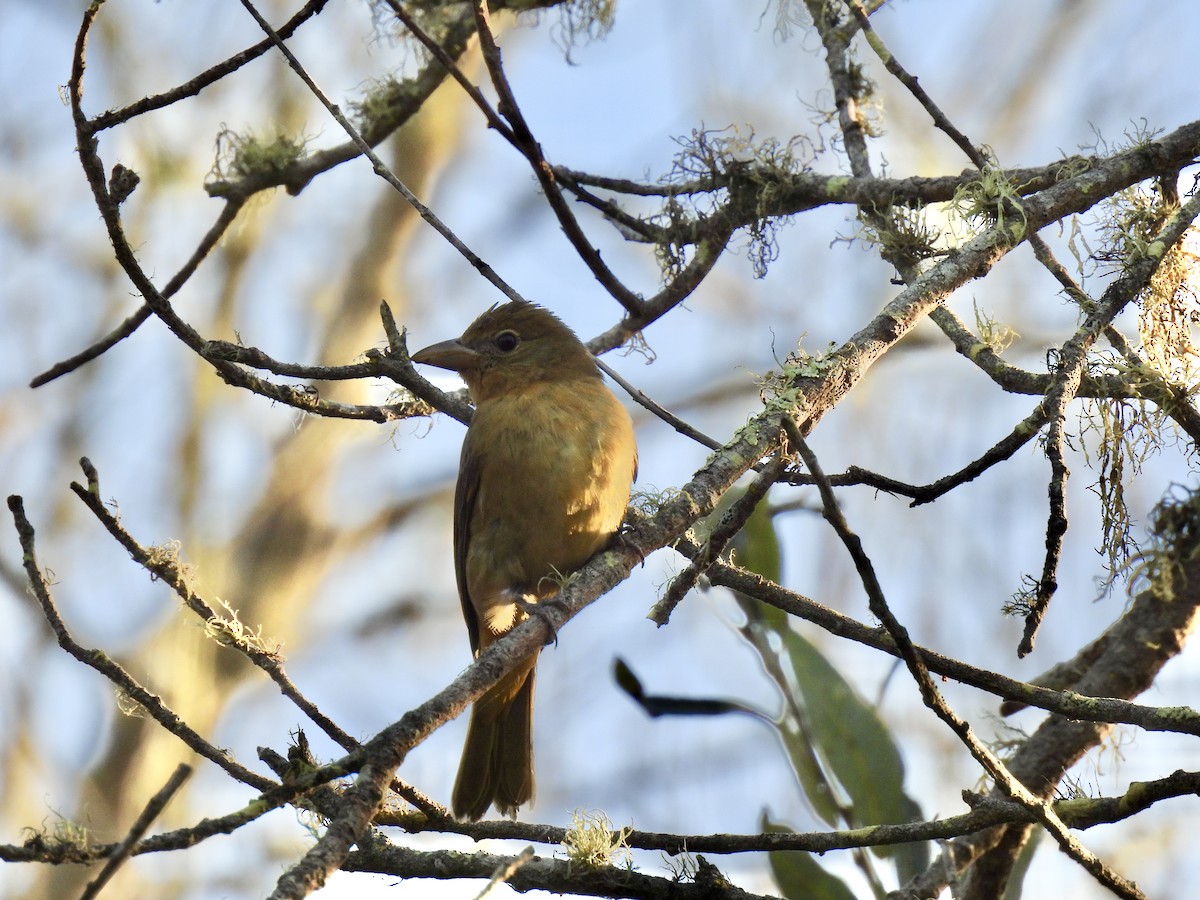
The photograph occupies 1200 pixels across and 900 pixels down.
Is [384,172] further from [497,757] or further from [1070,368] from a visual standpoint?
[497,757]

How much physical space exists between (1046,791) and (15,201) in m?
11.0

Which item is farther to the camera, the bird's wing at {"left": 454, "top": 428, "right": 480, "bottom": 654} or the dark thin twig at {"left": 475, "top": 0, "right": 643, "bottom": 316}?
→ the bird's wing at {"left": 454, "top": 428, "right": 480, "bottom": 654}

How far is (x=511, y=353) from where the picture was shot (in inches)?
196

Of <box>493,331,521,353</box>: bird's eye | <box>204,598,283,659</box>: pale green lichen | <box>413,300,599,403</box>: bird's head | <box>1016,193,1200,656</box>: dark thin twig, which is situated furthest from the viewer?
<box>493,331,521,353</box>: bird's eye

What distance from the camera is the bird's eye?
5.03 meters

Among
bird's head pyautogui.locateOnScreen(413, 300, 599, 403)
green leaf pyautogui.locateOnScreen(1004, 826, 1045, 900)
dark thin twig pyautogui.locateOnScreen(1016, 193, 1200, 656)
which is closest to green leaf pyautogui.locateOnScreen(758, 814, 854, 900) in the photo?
green leaf pyautogui.locateOnScreen(1004, 826, 1045, 900)

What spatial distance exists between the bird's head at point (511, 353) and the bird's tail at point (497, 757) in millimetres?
1062

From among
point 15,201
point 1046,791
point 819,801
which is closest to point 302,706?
point 819,801

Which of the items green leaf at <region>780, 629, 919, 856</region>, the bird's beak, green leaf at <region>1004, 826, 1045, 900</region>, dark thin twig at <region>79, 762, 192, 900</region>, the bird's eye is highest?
the bird's eye

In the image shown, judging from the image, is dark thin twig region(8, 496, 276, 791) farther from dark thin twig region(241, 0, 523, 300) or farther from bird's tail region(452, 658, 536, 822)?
bird's tail region(452, 658, 536, 822)

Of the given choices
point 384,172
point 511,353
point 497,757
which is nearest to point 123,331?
point 384,172

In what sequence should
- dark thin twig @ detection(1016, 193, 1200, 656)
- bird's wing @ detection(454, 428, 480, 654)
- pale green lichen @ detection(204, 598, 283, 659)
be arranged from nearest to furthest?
1. dark thin twig @ detection(1016, 193, 1200, 656)
2. pale green lichen @ detection(204, 598, 283, 659)
3. bird's wing @ detection(454, 428, 480, 654)

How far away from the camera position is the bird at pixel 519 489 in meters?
4.35

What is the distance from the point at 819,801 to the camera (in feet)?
12.6
